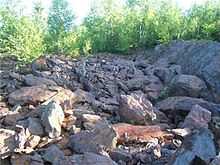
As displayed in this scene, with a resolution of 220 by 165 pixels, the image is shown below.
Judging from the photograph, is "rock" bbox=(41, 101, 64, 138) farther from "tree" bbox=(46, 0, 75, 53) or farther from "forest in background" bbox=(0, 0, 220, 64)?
"tree" bbox=(46, 0, 75, 53)

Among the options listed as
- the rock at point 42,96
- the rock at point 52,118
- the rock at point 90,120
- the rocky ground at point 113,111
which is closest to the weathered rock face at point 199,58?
the rocky ground at point 113,111

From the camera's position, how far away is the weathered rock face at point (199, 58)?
36.3ft

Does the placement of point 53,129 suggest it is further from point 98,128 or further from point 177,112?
point 177,112

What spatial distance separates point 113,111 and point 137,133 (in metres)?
1.27

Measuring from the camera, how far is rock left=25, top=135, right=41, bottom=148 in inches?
271

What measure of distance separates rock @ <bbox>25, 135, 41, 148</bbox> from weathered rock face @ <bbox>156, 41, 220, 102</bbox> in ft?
16.6

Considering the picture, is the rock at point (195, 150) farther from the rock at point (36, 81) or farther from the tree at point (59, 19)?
the tree at point (59, 19)

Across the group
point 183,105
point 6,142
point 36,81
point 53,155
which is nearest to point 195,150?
point 53,155

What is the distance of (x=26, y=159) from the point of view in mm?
6469

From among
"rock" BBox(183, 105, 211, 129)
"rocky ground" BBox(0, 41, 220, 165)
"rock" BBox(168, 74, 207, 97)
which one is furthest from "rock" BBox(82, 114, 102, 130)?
"rock" BBox(168, 74, 207, 97)

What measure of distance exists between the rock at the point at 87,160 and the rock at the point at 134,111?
2378 millimetres

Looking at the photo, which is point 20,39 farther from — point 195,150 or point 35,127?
point 195,150

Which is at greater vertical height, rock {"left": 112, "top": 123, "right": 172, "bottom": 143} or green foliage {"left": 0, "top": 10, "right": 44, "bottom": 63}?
green foliage {"left": 0, "top": 10, "right": 44, "bottom": 63}

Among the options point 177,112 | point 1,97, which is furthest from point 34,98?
point 177,112
